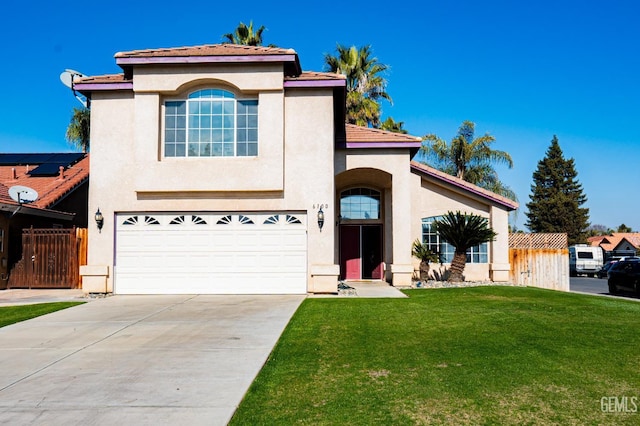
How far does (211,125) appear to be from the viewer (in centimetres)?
1542

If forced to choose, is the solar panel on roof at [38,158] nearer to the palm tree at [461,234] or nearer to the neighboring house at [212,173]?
the neighboring house at [212,173]

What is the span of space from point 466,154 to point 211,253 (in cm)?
2400

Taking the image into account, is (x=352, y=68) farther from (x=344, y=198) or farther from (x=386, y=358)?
(x=386, y=358)

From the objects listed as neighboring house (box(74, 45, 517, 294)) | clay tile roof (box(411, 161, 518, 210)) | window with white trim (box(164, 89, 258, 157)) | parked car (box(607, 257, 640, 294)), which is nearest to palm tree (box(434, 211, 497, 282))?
clay tile roof (box(411, 161, 518, 210))

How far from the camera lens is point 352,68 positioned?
31.0 m

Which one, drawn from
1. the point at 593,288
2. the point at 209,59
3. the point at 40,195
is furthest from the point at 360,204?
the point at 593,288

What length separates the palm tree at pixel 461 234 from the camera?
18094 mm

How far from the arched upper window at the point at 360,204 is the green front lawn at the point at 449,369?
993 cm

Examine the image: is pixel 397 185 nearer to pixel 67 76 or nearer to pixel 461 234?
pixel 461 234

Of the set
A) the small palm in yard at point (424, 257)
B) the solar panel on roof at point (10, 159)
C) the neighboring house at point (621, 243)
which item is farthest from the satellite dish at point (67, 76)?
the neighboring house at point (621, 243)

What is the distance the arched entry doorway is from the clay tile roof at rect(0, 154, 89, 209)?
422 inches

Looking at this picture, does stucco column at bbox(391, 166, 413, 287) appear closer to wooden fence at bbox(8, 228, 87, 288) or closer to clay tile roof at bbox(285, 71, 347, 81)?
clay tile roof at bbox(285, 71, 347, 81)

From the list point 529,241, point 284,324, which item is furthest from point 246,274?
point 529,241

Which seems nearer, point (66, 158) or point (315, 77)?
point (315, 77)
